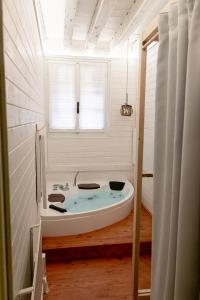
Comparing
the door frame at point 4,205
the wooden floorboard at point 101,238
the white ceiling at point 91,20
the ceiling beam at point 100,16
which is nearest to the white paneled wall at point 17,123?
the door frame at point 4,205

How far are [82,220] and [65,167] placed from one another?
4.62 feet

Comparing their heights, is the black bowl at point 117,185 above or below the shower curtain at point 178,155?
below

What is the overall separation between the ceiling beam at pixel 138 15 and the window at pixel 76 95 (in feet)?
2.99

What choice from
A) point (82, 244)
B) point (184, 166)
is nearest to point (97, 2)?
point (184, 166)

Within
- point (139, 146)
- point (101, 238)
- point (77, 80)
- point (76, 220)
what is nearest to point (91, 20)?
point (77, 80)

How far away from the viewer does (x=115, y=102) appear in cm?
424

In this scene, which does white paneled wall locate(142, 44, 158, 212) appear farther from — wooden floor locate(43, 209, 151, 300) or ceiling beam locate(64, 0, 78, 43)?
ceiling beam locate(64, 0, 78, 43)

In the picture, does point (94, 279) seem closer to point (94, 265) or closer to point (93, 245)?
point (94, 265)

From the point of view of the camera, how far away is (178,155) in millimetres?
1051

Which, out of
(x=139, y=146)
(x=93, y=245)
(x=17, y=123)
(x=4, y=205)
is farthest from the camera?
(x=93, y=245)

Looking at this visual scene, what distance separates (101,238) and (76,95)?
7.96ft

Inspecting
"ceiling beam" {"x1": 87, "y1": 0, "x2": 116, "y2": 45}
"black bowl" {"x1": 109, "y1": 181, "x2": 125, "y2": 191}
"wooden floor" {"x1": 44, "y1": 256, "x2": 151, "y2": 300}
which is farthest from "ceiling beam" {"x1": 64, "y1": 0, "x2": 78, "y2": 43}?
"wooden floor" {"x1": 44, "y1": 256, "x2": 151, "y2": 300}

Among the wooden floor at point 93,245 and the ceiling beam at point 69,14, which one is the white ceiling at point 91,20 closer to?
the ceiling beam at point 69,14

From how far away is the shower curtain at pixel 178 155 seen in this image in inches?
37.0
